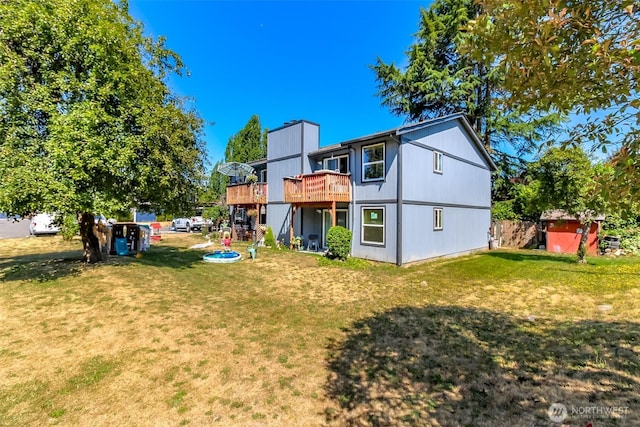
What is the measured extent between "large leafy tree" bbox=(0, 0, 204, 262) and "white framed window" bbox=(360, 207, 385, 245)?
7.93 metres

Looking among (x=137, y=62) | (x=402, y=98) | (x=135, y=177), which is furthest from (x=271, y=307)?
(x=402, y=98)

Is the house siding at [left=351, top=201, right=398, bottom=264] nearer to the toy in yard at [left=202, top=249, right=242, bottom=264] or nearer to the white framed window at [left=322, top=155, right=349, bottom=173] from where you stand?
the white framed window at [left=322, top=155, right=349, bottom=173]

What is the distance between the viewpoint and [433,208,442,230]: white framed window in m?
14.5

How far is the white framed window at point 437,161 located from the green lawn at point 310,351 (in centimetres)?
674

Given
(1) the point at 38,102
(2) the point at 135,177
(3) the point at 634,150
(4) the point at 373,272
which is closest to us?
(3) the point at 634,150

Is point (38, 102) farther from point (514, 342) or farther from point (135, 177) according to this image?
point (514, 342)

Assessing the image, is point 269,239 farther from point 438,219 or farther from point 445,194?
point 445,194

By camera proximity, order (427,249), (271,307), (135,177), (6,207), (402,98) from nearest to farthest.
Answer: (271,307), (6,207), (135,177), (427,249), (402,98)

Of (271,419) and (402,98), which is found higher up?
(402,98)

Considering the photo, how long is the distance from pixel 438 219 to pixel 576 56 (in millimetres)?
12902

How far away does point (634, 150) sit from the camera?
2.03m

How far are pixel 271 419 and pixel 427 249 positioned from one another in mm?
11964

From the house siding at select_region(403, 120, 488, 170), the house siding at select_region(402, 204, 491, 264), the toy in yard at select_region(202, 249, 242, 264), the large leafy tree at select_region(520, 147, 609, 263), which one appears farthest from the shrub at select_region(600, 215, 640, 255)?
the toy in yard at select_region(202, 249, 242, 264)

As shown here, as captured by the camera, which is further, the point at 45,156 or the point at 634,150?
the point at 45,156
